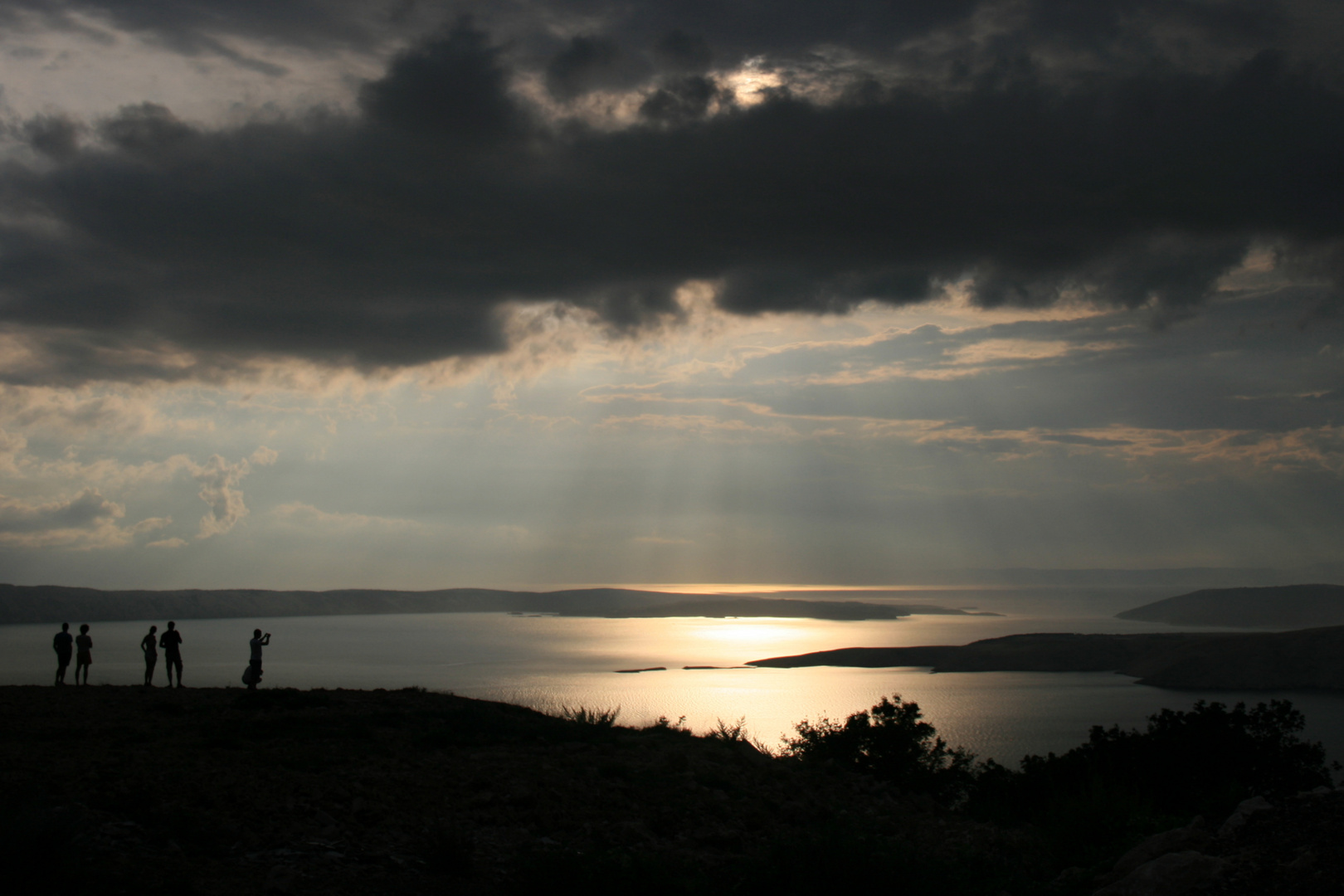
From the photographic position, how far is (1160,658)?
117 metres

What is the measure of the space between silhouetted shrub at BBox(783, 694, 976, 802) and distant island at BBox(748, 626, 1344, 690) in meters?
A: 102

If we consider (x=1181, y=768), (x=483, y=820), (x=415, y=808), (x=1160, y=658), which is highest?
(x=415, y=808)

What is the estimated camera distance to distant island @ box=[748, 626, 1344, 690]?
105 metres

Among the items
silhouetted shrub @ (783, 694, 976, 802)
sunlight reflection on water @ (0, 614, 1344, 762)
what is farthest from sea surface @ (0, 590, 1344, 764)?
silhouetted shrub @ (783, 694, 976, 802)

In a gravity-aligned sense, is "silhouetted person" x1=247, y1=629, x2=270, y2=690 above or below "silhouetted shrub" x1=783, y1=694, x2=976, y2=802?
above

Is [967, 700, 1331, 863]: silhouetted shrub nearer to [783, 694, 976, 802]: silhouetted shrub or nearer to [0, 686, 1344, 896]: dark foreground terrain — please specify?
[783, 694, 976, 802]: silhouetted shrub

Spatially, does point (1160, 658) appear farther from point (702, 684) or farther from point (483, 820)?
point (483, 820)

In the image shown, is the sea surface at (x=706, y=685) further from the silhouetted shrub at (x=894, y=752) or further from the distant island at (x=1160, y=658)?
the silhouetted shrub at (x=894, y=752)

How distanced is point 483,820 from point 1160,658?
427ft

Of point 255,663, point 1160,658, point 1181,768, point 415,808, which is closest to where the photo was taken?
point 415,808

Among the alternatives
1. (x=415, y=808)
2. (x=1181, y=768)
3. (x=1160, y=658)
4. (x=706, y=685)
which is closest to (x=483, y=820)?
(x=415, y=808)

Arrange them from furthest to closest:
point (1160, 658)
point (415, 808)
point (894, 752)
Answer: point (1160, 658) → point (894, 752) → point (415, 808)

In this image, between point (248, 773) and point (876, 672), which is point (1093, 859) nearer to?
point (248, 773)

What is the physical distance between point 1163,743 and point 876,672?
106 meters
